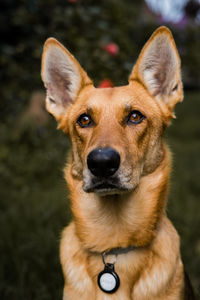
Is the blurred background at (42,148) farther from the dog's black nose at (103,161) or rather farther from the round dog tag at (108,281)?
the dog's black nose at (103,161)

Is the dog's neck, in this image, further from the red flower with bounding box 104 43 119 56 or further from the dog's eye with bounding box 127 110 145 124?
the red flower with bounding box 104 43 119 56

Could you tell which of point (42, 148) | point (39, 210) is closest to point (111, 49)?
point (39, 210)

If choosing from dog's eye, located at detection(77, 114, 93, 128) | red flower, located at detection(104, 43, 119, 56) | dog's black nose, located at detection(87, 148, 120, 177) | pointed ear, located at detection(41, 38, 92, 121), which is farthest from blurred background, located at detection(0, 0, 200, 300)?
dog's black nose, located at detection(87, 148, 120, 177)

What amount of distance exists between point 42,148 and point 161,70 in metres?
4.69

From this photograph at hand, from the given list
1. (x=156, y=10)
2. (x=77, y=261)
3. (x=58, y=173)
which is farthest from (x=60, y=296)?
(x=156, y=10)

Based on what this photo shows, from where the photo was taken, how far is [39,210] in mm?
5578

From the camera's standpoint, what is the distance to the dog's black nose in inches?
95.7

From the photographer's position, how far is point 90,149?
2.55m

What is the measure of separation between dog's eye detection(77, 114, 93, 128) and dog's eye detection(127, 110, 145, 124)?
1.01 feet

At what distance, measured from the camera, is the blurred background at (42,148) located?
3.97m

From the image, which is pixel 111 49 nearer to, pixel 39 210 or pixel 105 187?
pixel 105 187

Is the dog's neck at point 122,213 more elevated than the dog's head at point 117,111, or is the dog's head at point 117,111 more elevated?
the dog's head at point 117,111

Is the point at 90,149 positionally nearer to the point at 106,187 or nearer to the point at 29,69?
the point at 106,187

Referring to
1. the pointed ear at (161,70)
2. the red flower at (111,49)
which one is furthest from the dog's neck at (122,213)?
the red flower at (111,49)
